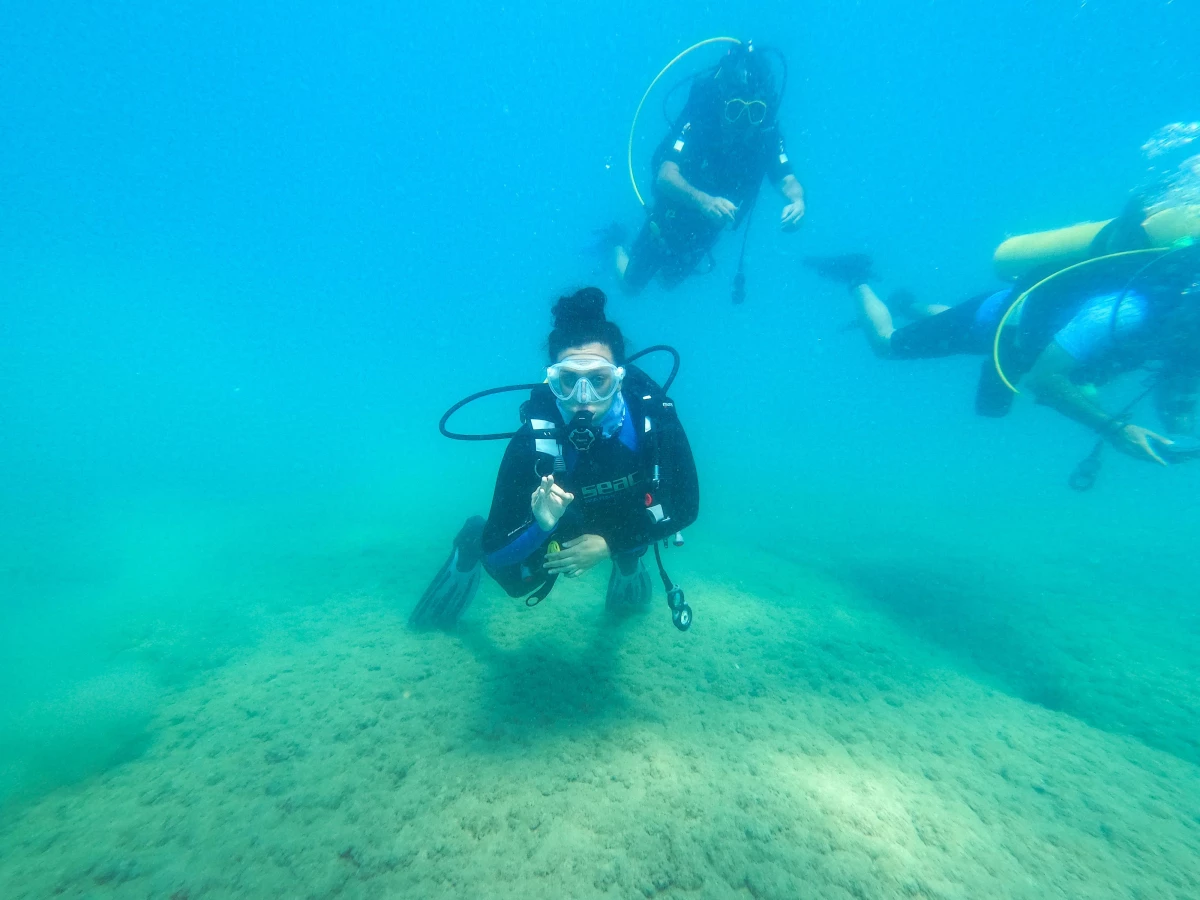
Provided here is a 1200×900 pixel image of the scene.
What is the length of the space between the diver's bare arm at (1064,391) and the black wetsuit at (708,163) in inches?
181

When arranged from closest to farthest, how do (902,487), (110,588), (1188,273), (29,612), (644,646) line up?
(644,646), (1188,273), (29,612), (110,588), (902,487)

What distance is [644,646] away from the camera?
162 inches

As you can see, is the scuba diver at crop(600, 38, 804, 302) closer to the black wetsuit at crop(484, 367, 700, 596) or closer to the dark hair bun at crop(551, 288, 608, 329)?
the dark hair bun at crop(551, 288, 608, 329)

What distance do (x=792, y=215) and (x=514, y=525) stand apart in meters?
6.79

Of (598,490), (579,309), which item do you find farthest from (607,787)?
(579,309)

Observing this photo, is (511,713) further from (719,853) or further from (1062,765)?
(1062,765)

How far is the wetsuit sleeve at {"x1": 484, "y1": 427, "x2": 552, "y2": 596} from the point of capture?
3.43 meters

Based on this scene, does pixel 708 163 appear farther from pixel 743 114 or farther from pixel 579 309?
pixel 579 309

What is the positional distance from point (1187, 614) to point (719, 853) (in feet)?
30.3

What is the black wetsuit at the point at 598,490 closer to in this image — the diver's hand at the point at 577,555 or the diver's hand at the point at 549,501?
the diver's hand at the point at 577,555

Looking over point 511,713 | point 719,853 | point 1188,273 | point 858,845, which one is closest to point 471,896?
point 719,853

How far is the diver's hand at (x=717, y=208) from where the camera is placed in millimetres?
6805

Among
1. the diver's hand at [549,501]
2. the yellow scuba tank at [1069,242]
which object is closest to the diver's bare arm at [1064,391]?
the yellow scuba tank at [1069,242]

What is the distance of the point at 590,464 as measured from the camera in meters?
3.43
